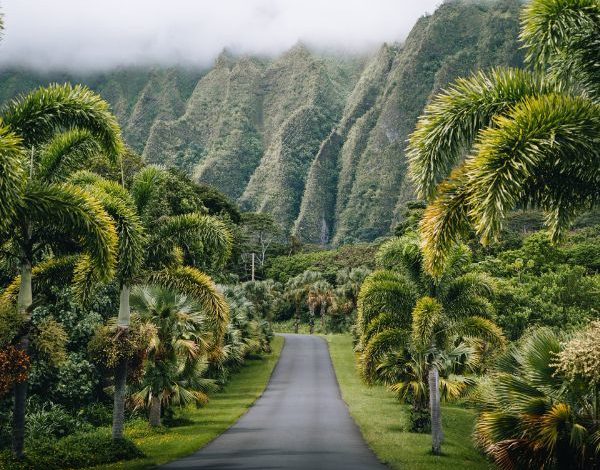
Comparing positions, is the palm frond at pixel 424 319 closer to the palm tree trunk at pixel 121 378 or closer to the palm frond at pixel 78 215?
the palm tree trunk at pixel 121 378


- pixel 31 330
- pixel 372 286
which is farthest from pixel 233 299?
pixel 31 330

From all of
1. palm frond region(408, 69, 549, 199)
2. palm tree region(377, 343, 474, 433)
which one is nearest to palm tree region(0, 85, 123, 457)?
palm frond region(408, 69, 549, 199)

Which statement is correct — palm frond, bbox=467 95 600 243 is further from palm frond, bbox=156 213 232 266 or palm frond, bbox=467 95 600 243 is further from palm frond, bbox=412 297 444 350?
palm frond, bbox=156 213 232 266

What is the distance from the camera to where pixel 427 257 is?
9047 millimetres

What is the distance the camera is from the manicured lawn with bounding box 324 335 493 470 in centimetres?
1722

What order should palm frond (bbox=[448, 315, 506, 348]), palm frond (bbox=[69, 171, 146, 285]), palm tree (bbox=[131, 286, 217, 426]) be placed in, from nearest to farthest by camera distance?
1. palm frond (bbox=[69, 171, 146, 285])
2. palm frond (bbox=[448, 315, 506, 348])
3. palm tree (bbox=[131, 286, 217, 426])

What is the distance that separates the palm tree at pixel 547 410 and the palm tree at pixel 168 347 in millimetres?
11498

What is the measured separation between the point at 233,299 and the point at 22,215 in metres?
28.2

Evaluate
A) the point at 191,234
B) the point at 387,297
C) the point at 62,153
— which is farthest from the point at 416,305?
the point at 62,153

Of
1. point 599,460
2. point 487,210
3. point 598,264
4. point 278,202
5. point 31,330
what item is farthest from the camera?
point 278,202

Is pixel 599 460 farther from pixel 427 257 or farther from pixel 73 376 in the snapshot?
pixel 73 376

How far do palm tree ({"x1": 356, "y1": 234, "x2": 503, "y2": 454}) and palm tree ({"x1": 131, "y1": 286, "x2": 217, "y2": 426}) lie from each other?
18.6ft

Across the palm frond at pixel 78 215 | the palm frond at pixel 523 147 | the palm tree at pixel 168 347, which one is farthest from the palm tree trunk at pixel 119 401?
the palm frond at pixel 523 147

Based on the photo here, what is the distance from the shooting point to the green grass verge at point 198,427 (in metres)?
16.7
